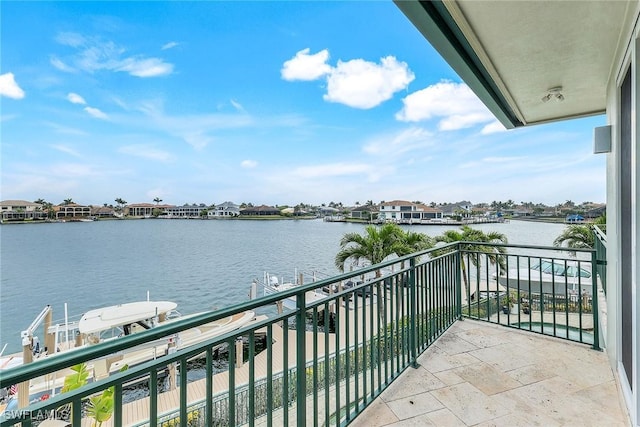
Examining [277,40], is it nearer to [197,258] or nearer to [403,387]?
[197,258]

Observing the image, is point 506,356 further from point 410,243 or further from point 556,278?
point 556,278

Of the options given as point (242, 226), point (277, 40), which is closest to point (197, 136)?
point (277, 40)

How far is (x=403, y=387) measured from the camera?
7.22 feet

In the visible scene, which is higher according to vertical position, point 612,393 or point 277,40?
point 277,40

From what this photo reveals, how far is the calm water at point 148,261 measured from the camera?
58.0 ft

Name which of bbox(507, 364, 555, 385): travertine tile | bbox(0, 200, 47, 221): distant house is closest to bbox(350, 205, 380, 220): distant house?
bbox(507, 364, 555, 385): travertine tile

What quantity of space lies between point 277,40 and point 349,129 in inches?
397

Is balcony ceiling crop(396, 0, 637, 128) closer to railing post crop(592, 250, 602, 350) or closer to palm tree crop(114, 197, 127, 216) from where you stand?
railing post crop(592, 250, 602, 350)

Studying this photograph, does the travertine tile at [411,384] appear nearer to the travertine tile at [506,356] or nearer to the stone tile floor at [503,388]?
the stone tile floor at [503,388]

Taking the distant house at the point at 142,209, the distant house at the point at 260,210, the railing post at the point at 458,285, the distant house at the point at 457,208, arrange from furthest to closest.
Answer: the distant house at the point at 260,210 < the distant house at the point at 142,209 < the distant house at the point at 457,208 < the railing post at the point at 458,285

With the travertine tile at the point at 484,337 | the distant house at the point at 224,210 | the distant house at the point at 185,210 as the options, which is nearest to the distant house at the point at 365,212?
the distant house at the point at 224,210

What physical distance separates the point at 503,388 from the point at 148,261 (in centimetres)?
3176

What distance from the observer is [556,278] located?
13.1 metres

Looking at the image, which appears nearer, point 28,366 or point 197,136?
point 28,366
